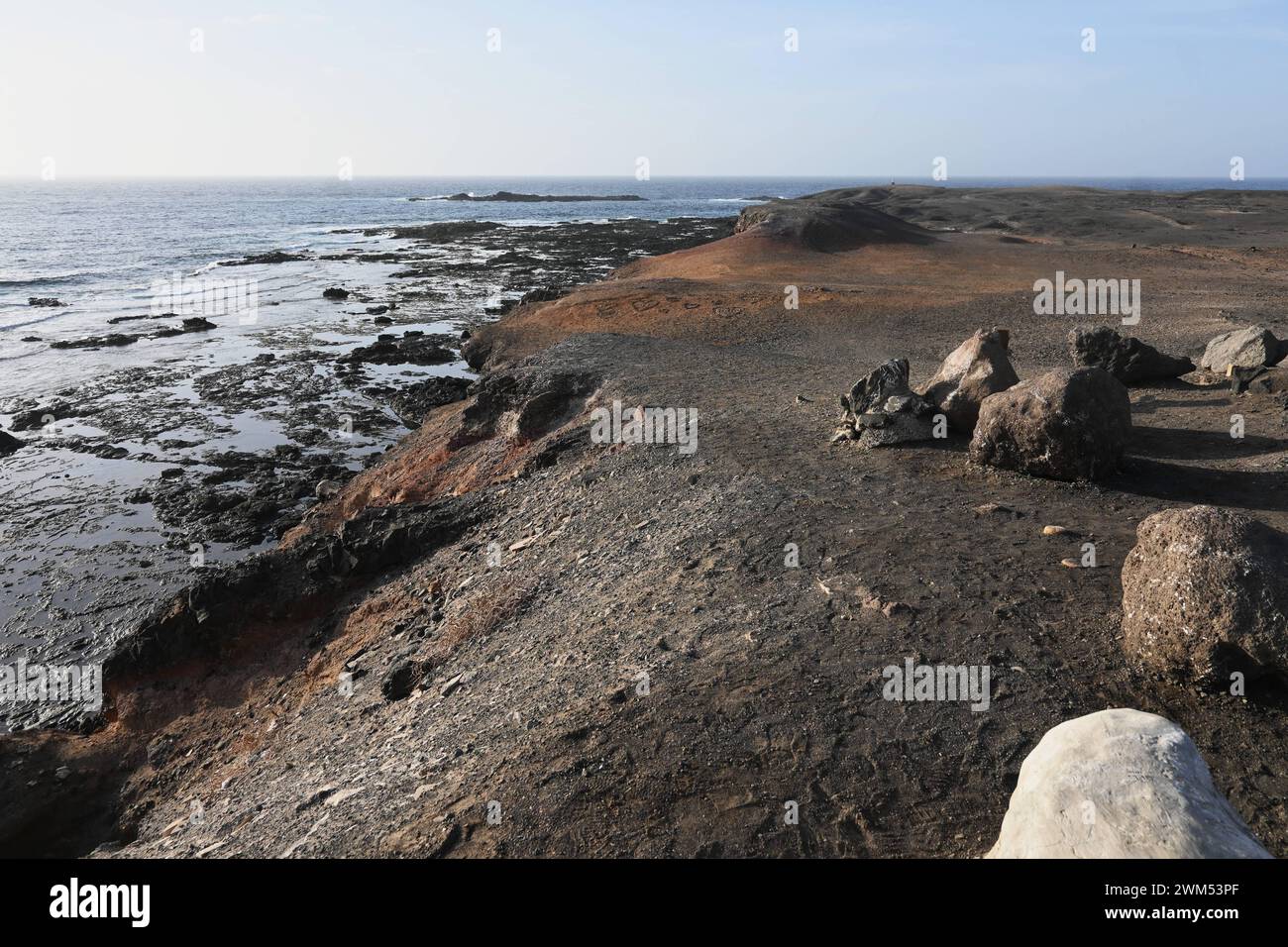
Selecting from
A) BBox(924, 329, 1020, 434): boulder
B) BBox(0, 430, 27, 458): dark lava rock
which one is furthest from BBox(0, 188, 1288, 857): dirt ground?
BBox(0, 430, 27, 458): dark lava rock

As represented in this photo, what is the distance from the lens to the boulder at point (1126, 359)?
1422cm

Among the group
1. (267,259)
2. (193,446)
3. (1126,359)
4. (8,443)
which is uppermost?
(267,259)

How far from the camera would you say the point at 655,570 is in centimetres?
878

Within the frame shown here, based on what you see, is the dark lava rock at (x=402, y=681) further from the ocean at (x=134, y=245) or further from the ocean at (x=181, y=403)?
the ocean at (x=134, y=245)

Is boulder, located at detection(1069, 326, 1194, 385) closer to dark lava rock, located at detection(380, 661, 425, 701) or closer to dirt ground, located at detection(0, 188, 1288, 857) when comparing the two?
dirt ground, located at detection(0, 188, 1288, 857)

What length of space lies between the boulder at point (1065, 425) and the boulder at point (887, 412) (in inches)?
55.7

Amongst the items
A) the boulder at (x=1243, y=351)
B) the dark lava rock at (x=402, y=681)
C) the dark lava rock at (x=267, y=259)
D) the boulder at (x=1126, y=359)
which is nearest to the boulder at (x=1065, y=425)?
the boulder at (x=1126, y=359)

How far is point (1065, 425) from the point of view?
9.40 m

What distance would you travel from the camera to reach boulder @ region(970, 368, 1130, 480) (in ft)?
30.9

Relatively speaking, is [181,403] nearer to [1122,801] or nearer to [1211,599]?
[1211,599]

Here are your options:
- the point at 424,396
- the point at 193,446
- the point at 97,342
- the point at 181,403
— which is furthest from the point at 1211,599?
the point at 97,342

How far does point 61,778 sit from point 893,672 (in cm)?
846

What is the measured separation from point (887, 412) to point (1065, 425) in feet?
8.01
